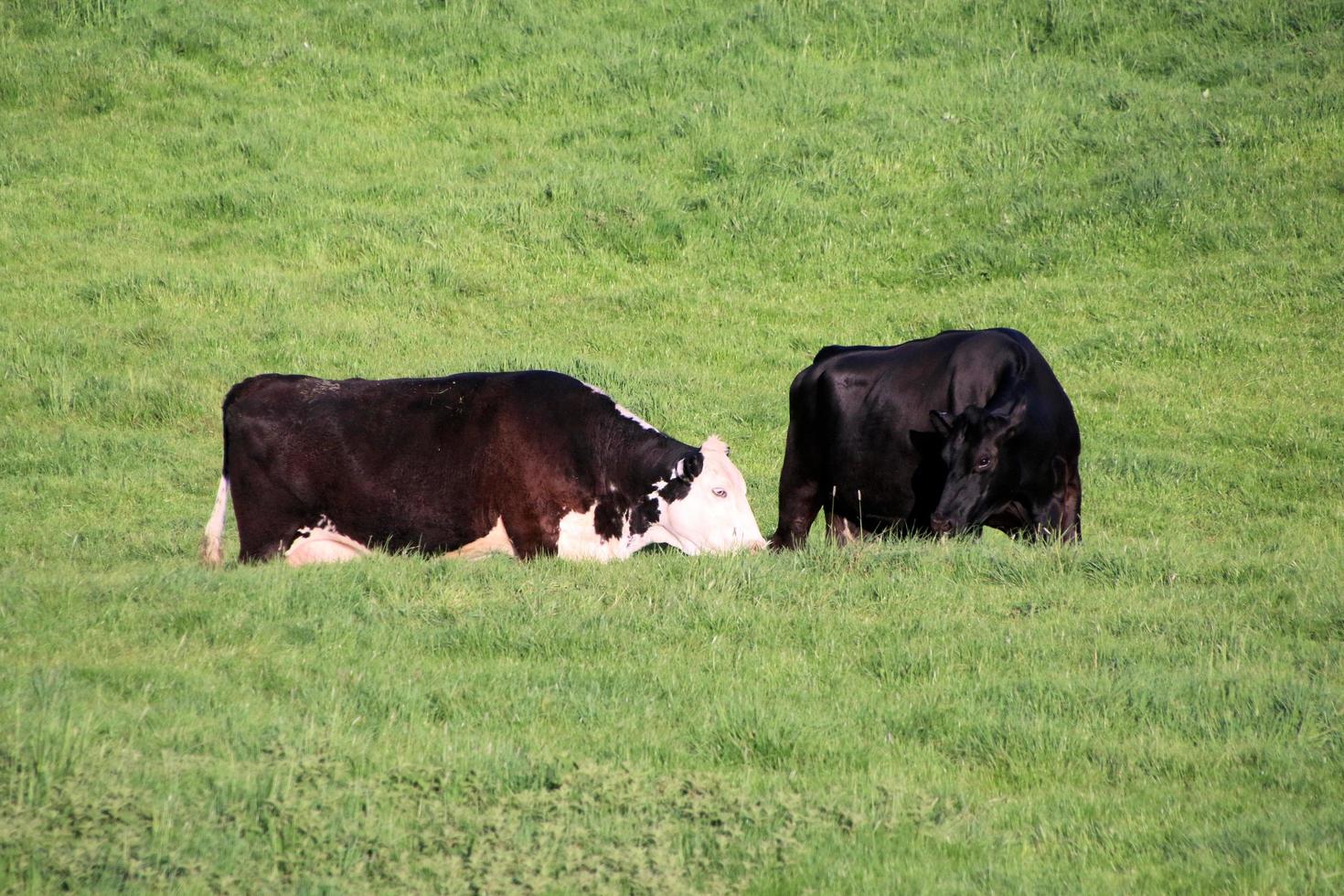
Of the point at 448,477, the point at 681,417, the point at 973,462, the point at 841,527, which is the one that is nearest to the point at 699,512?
the point at 448,477

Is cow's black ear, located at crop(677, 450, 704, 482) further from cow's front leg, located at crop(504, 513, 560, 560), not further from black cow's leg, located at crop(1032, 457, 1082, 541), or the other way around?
black cow's leg, located at crop(1032, 457, 1082, 541)

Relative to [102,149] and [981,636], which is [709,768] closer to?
[981,636]

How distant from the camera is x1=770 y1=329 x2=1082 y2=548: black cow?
31.8ft

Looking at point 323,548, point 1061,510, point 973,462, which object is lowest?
point 323,548

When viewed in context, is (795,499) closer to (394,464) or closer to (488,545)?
(488,545)

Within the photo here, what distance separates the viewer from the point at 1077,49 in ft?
76.4

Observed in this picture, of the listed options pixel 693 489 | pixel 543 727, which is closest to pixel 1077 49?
pixel 693 489

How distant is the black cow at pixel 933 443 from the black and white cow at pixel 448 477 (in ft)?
4.85

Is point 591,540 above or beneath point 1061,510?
beneath

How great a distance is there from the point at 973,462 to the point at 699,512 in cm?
182

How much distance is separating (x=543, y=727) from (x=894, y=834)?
1.57 meters

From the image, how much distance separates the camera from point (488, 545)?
31.4 feet

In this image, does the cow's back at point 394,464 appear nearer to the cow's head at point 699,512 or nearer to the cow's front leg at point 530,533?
the cow's front leg at point 530,533

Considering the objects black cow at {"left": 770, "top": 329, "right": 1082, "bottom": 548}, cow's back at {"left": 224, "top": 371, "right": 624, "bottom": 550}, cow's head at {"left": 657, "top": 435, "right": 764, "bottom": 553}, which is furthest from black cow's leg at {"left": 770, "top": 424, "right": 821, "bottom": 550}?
cow's back at {"left": 224, "top": 371, "right": 624, "bottom": 550}
